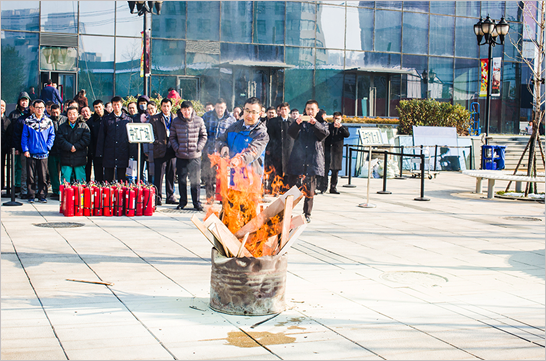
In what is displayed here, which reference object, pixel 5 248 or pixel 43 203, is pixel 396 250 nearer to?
pixel 5 248

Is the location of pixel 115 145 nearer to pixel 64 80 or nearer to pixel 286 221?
pixel 286 221

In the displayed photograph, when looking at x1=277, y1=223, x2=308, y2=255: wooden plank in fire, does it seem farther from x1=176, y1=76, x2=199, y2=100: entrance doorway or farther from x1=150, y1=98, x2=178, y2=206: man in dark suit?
x1=176, y1=76, x2=199, y2=100: entrance doorway

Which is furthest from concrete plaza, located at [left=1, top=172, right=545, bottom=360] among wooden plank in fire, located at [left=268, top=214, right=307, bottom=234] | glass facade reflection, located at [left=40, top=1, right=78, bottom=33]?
glass facade reflection, located at [left=40, top=1, right=78, bottom=33]

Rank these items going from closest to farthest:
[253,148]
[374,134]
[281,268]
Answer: [281,268] < [253,148] < [374,134]

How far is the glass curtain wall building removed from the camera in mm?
25141

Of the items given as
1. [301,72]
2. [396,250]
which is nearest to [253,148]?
[396,250]

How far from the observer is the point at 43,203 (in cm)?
1168

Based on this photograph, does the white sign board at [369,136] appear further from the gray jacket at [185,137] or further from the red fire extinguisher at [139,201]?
the red fire extinguisher at [139,201]

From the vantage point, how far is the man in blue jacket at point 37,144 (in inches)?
456

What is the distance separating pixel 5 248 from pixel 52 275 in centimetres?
168

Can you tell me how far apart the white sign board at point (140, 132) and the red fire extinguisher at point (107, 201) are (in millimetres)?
1105

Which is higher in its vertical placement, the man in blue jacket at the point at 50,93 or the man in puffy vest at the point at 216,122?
the man in blue jacket at the point at 50,93

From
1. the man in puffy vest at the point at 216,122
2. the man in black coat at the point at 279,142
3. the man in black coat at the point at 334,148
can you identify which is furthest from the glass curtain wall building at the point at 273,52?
the man in black coat at the point at 279,142

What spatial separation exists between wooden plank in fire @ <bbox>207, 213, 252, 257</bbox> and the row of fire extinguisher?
563cm
